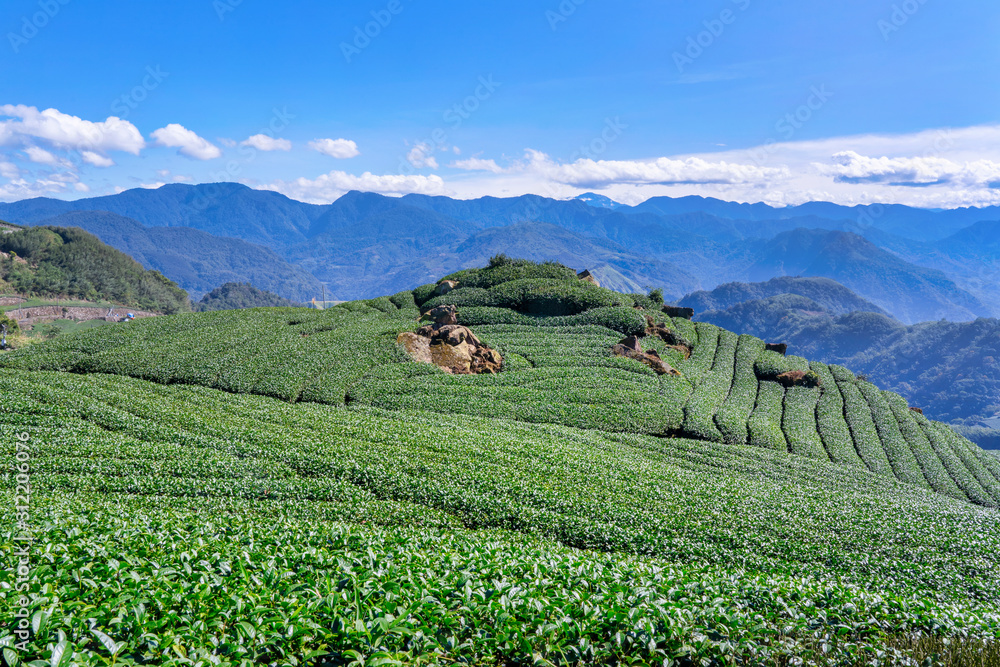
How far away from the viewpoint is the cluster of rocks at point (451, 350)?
46.8m

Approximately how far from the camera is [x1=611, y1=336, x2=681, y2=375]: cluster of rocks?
5088cm

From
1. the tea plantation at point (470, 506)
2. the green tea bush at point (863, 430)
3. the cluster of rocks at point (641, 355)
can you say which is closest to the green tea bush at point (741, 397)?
the tea plantation at point (470, 506)

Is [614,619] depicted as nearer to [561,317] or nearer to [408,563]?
[408,563]

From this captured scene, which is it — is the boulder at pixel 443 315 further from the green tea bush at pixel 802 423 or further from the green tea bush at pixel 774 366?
the green tea bush at pixel 774 366

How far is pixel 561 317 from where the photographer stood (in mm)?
64562

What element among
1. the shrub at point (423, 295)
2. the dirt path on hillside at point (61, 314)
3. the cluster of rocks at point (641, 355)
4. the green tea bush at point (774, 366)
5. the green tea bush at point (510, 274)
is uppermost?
the green tea bush at point (510, 274)

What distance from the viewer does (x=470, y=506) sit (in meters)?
22.0

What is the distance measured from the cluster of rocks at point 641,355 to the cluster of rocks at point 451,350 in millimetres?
12622

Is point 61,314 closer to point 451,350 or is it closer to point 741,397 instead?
point 451,350

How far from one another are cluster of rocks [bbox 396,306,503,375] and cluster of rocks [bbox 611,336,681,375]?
41.4 feet

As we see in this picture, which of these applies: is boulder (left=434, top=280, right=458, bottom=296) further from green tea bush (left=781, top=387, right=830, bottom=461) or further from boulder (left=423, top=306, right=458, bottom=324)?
green tea bush (left=781, top=387, right=830, bottom=461)

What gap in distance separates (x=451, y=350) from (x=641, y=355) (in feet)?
61.6

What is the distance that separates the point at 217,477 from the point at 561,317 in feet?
→ 153

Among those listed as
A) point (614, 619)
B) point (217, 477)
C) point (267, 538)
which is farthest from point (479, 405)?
point (614, 619)
